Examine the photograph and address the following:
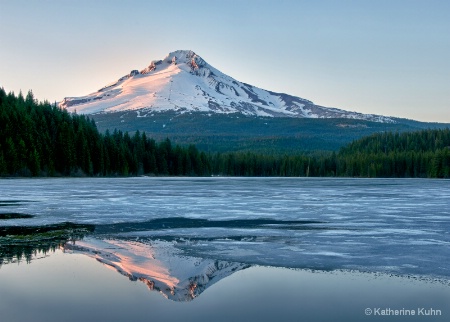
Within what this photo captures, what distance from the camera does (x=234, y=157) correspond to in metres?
191

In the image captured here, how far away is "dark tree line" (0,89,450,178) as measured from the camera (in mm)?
102188

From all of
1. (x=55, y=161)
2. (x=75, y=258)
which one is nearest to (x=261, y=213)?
(x=75, y=258)

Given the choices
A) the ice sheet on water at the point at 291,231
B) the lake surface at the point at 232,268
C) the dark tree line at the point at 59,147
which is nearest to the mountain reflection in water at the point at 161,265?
the lake surface at the point at 232,268

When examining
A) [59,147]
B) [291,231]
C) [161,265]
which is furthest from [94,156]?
[161,265]

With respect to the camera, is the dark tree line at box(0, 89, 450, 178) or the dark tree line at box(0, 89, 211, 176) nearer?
the dark tree line at box(0, 89, 211, 176)

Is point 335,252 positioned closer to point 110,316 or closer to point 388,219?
point 110,316

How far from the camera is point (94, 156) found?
11831 cm

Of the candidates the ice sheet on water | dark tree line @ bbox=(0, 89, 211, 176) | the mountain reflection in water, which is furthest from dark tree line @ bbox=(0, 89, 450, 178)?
the mountain reflection in water

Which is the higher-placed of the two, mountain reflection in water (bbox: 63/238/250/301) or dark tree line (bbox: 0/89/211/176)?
dark tree line (bbox: 0/89/211/176)

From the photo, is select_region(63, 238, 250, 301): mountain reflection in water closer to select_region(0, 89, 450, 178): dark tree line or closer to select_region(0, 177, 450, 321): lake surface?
select_region(0, 177, 450, 321): lake surface

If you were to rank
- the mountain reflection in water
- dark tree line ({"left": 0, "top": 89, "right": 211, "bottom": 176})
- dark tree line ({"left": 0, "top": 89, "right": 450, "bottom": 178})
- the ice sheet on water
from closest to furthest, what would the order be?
the mountain reflection in water, the ice sheet on water, dark tree line ({"left": 0, "top": 89, "right": 211, "bottom": 176}), dark tree line ({"left": 0, "top": 89, "right": 450, "bottom": 178})

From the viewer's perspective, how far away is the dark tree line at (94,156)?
335ft

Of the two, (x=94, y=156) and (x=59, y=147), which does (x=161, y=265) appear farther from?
(x=94, y=156)

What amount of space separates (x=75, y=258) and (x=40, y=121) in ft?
344
